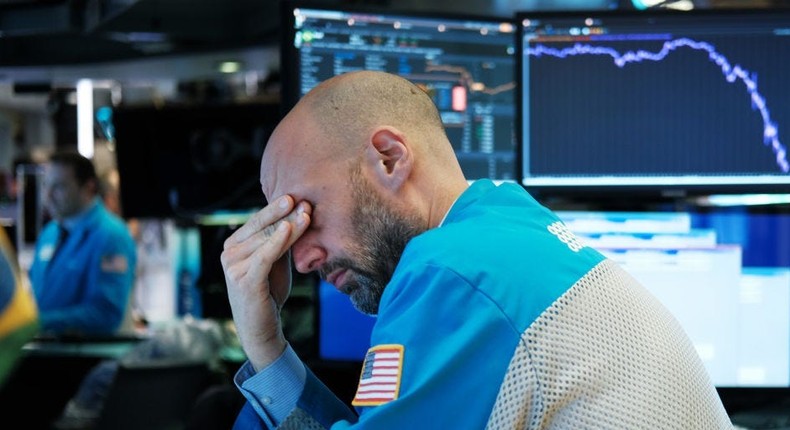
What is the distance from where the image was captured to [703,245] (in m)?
2.05

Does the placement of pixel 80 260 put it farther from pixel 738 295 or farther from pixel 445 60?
pixel 738 295

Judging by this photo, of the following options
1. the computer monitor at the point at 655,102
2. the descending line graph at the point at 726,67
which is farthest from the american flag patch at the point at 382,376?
the descending line graph at the point at 726,67

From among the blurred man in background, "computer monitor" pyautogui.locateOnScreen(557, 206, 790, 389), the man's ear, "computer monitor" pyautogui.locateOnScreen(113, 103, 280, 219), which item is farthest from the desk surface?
the man's ear

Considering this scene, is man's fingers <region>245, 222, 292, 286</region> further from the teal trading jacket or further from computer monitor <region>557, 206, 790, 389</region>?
the teal trading jacket

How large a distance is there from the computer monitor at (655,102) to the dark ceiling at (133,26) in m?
3.66

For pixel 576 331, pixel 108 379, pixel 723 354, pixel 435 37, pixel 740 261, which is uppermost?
pixel 435 37

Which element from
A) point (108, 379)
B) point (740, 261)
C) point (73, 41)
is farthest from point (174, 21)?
point (740, 261)

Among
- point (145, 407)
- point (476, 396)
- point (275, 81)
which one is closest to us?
point (476, 396)

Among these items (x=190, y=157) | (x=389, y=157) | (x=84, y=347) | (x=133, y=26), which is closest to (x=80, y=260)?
(x=84, y=347)

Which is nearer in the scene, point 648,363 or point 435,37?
point 648,363

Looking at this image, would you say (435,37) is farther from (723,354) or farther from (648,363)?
(648,363)

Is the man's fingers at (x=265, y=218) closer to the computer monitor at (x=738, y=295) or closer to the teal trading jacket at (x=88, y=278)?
the computer monitor at (x=738, y=295)

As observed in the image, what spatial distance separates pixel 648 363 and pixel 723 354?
3.70ft

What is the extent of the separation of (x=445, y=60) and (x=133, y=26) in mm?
4258
